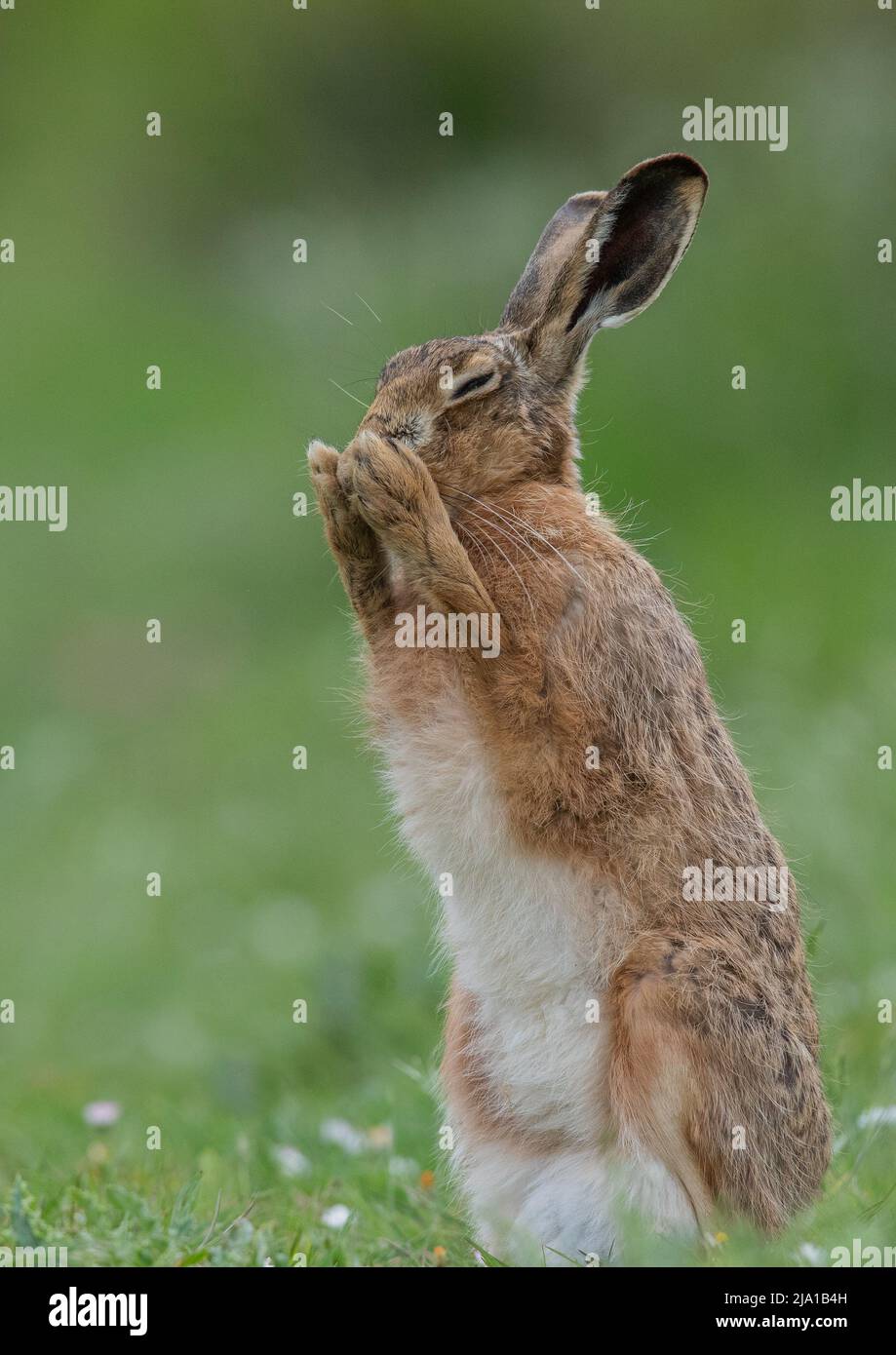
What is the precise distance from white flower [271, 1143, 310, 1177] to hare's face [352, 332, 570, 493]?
92.7 inches

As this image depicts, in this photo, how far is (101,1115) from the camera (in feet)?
21.0

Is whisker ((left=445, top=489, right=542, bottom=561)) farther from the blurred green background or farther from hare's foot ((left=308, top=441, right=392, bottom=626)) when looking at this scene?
the blurred green background

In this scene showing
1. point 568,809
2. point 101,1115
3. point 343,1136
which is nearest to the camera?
point 568,809

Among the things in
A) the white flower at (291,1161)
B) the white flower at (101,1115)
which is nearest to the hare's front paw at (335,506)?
the white flower at (291,1161)

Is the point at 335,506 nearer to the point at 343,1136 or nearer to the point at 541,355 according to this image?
the point at 541,355

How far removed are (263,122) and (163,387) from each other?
2.20 meters

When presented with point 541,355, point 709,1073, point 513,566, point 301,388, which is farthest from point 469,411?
point 301,388

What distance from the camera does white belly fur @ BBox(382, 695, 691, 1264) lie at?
4633 millimetres

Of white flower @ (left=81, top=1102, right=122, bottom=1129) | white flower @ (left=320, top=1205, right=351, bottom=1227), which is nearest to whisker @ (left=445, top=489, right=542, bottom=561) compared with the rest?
white flower @ (left=320, top=1205, right=351, bottom=1227)

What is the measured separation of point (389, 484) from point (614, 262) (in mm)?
1024

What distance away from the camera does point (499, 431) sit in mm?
5020
